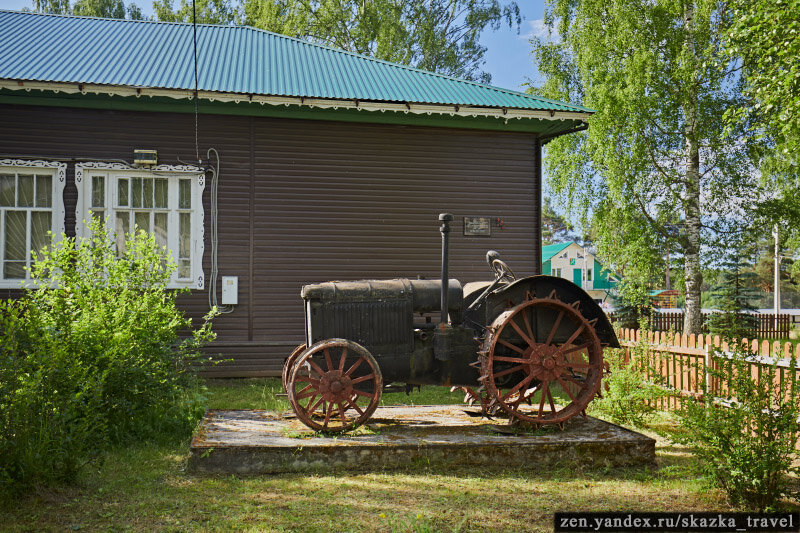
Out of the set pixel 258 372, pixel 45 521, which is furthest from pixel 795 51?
pixel 45 521

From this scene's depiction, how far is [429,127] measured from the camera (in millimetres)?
10523

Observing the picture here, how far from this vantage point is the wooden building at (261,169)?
9.41 meters

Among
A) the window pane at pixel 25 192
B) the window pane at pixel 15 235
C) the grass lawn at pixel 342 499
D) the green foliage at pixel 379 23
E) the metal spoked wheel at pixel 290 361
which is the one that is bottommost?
the grass lawn at pixel 342 499

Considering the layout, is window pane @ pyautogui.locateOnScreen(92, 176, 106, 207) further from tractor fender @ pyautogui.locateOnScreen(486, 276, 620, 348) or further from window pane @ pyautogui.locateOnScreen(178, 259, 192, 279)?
tractor fender @ pyautogui.locateOnScreen(486, 276, 620, 348)

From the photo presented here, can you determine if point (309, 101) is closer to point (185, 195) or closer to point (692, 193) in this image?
point (185, 195)

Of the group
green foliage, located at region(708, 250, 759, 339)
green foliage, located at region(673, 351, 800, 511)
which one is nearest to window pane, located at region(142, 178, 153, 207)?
green foliage, located at region(673, 351, 800, 511)

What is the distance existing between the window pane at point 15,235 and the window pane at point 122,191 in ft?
4.35

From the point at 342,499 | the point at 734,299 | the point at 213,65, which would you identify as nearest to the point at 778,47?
the point at 213,65

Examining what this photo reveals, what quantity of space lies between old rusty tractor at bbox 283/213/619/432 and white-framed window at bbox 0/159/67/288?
222 inches

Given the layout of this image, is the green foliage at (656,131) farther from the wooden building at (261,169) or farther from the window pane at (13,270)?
the window pane at (13,270)

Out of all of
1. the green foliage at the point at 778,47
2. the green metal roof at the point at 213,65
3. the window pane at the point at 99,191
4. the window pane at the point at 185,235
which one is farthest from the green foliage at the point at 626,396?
the window pane at the point at 99,191

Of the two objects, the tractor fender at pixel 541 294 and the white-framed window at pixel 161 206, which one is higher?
the white-framed window at pixel 161 206

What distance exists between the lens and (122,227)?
9.67m

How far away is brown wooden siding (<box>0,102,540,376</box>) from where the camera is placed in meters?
9.62
